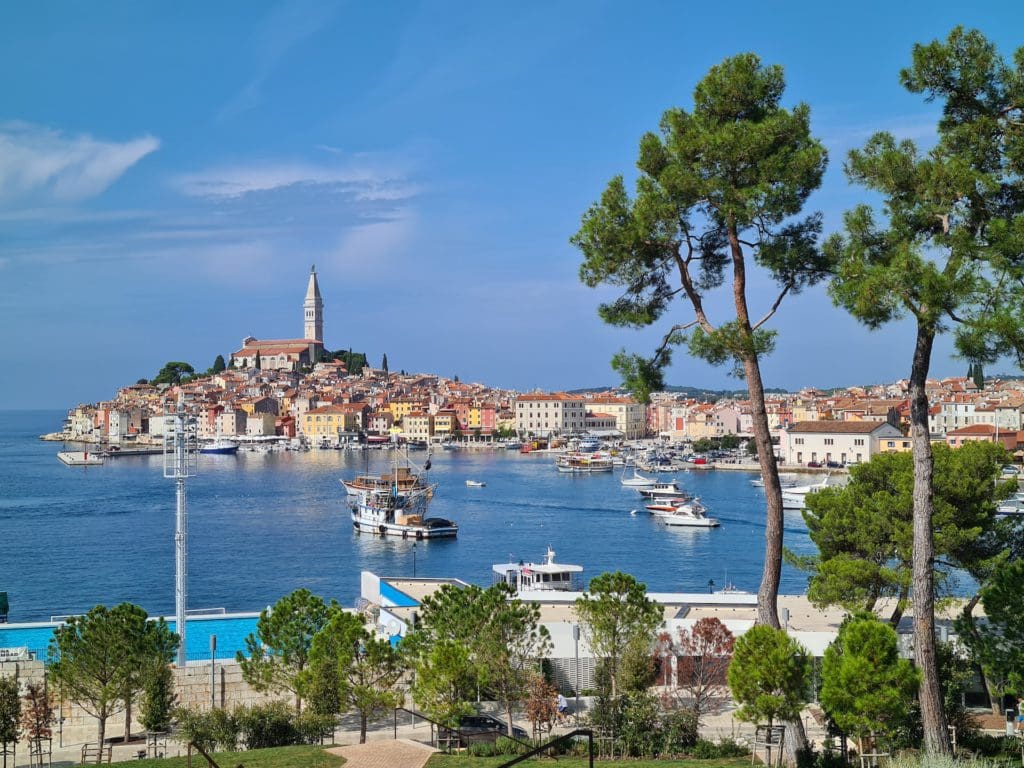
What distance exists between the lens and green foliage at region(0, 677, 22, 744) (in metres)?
8.12

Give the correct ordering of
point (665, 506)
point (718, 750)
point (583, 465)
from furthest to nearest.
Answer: point (583, 465)
point (665, 506)
point (718, 750)

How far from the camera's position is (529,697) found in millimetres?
8539

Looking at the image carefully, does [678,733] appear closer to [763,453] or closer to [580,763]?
[580,763]

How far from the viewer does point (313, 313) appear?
124 m

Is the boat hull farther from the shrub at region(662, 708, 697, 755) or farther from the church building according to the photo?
the church building

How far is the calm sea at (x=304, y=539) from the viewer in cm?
2275

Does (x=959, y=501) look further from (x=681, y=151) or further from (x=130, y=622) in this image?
(x=130, y=622)

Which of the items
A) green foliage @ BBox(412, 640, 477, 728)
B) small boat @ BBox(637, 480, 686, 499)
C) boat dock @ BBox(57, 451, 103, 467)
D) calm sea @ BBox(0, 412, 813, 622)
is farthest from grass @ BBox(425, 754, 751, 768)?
boat dock @ BBox(57, 451, 103, 467)

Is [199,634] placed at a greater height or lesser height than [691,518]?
greater

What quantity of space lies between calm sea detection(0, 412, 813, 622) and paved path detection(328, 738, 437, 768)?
15704mm

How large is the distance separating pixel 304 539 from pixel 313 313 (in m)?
96.0

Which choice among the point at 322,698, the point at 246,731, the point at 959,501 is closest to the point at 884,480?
the point at 959,501

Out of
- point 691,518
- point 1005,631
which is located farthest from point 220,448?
point 1005,631

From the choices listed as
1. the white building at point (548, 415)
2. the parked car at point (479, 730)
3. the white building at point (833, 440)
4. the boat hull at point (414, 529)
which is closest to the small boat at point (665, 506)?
the boat hull at point (414, 529)
